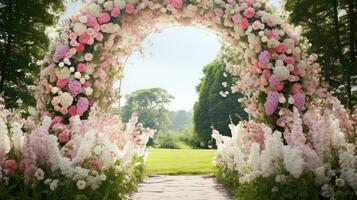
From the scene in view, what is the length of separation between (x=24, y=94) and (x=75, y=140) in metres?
11.4

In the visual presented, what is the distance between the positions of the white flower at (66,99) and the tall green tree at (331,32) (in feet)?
41.0

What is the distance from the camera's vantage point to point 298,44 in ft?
23.4

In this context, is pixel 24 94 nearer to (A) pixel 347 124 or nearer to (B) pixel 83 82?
(B) pixel 83 82

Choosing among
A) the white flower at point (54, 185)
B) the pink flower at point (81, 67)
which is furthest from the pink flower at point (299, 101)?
the white flower at point (54, 185)

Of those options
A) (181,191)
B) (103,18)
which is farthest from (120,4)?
(181,191)

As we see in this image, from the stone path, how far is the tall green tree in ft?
30.6

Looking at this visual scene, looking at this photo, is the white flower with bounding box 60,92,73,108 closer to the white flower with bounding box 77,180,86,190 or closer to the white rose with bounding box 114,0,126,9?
the white rose with bounding box 114,0,126,9

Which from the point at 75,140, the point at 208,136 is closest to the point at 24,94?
the point at 75,140

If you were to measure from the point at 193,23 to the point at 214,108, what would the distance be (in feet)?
114

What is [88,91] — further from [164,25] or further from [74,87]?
[164,25]

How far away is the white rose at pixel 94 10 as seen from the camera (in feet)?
23.5

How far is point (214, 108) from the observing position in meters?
42.3

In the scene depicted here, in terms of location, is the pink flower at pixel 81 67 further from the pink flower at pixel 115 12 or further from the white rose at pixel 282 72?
the white rose at pixel 282 72

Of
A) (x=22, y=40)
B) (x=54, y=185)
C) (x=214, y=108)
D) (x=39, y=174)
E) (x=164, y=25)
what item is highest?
(x=214, y=108)
